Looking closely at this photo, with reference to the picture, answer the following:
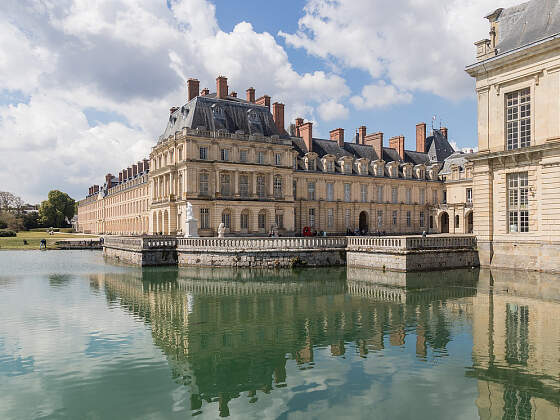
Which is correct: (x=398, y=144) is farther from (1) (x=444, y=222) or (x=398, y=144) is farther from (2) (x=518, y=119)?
(2) (x=518, y=119)

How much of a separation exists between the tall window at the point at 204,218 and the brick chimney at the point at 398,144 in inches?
950

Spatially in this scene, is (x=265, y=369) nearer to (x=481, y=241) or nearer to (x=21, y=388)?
(x=21, y=388)

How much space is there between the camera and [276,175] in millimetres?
38000

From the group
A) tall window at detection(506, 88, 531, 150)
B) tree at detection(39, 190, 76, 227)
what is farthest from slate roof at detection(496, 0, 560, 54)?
tree at detection(39, 190, 76, 227)

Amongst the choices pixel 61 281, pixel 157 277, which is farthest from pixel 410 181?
pixel 61 281

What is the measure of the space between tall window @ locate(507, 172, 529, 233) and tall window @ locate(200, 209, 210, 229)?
70.0ft

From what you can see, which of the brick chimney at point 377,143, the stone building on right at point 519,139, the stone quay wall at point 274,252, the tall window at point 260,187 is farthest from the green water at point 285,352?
the brick chimney at point 377,143

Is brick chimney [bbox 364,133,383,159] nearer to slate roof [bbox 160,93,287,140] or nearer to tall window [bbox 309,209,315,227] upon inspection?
tall window [bbox 309,209,315,227]

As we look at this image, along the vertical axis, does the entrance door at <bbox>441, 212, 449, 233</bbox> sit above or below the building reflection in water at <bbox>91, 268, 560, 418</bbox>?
above

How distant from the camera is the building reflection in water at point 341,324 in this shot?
766 cm

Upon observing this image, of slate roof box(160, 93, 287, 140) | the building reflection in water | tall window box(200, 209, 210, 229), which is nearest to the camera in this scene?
the building reflection in water

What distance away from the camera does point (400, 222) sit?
47188 millimetres

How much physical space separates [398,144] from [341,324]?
4128 centimetres

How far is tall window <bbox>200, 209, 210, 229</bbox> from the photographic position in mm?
35094
